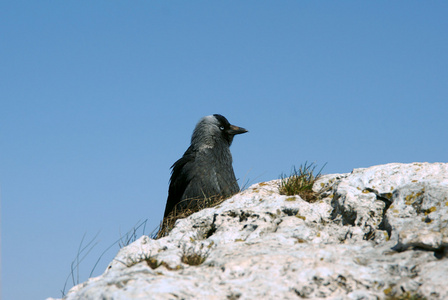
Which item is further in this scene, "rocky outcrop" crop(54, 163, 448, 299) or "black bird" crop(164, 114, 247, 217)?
"black bird" crop(164, 114, 247, 217)

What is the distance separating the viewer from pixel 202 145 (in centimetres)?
938

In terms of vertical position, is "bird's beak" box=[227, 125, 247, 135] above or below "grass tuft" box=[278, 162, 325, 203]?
above

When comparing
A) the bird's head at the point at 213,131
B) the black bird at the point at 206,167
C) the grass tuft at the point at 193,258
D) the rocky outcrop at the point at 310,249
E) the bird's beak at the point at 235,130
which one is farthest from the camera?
the bird's beak at the point at 235,130

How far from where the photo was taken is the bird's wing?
884cm

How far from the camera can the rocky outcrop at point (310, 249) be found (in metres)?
3.12

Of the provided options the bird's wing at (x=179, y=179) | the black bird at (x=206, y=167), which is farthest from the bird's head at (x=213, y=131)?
the bird's wing at (x=179, y=179)

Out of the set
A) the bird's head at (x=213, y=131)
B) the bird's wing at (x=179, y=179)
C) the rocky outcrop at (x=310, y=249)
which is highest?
the bird's head at (x=213, y=131)

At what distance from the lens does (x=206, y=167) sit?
877cm

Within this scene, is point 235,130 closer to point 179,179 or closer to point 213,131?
point 213,131

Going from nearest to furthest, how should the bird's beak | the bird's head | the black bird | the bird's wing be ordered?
the black bird
the bird's wing
the bird's head
the bird's beak

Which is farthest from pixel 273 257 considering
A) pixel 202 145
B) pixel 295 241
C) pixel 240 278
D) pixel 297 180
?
pixel 202 145

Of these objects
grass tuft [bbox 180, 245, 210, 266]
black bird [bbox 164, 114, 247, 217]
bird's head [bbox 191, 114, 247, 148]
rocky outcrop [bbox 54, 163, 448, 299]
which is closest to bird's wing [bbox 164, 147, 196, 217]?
black bird [bbox 164, 114, 247, 217]

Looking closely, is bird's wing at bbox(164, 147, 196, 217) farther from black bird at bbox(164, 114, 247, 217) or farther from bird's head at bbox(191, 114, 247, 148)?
bird's head at bbox(191, 114, 247, 148)

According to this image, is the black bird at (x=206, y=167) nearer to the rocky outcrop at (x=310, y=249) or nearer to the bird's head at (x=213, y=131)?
the bird's head at (x=213, y=131)
